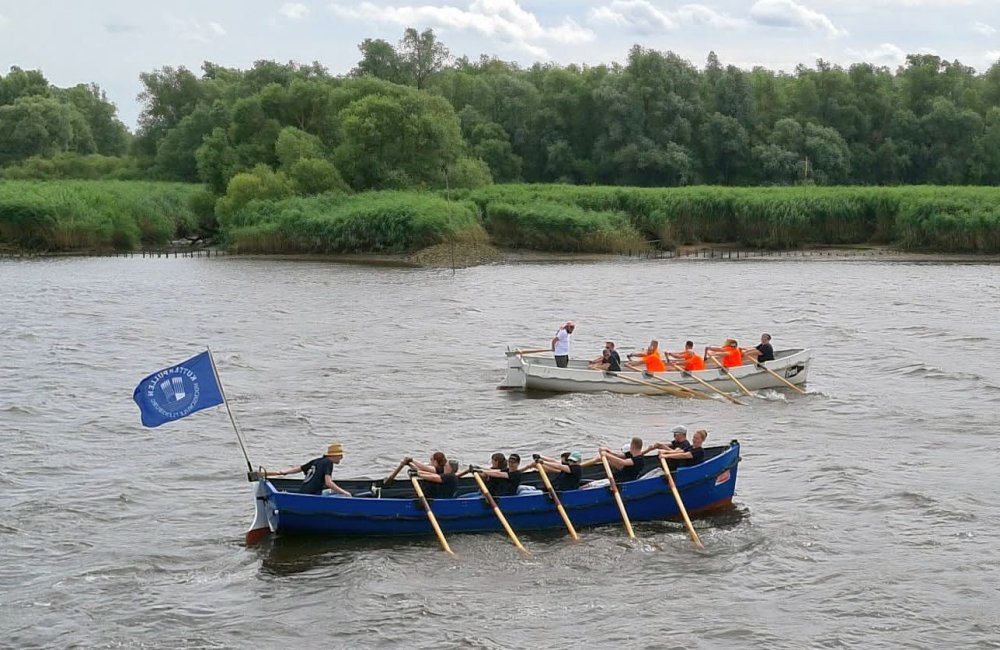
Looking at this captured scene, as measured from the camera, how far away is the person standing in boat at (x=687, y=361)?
32.2 m

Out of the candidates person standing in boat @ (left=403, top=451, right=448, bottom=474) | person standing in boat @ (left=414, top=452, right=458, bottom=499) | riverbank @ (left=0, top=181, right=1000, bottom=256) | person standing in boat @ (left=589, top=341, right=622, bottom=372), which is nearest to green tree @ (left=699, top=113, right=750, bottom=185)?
riverbank @ (left=0, top=181, right=1000, bottom=256)

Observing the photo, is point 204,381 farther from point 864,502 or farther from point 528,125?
point 528,125

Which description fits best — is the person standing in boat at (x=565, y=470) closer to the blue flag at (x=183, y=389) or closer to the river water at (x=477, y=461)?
the river water at (x=477, y=461)

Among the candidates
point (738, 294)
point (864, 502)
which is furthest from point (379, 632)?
point (738, 294)

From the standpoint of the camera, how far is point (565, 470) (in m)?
21.2

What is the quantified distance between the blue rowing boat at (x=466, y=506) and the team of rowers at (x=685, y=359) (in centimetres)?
1005

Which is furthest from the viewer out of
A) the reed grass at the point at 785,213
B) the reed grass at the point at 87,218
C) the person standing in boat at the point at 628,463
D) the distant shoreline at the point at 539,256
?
the reed grass at the point at 87,218

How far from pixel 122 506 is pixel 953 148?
253 ft

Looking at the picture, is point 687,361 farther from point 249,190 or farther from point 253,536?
point 249,190

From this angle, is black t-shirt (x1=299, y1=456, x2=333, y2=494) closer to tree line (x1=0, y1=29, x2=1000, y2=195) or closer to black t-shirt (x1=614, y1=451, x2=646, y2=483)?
black t-shirt (x1=614, y1=451, x2=646, y2=483)

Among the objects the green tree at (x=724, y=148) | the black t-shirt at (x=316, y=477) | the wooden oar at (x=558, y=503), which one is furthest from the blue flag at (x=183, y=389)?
the green tree at (x=724, y=148)

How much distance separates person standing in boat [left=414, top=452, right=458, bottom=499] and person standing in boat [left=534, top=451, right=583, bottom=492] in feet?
4.67

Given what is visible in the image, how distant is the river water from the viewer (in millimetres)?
17766

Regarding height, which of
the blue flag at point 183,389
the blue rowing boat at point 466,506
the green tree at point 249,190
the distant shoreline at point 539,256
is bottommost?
the blue rowing boat at point 466,506
